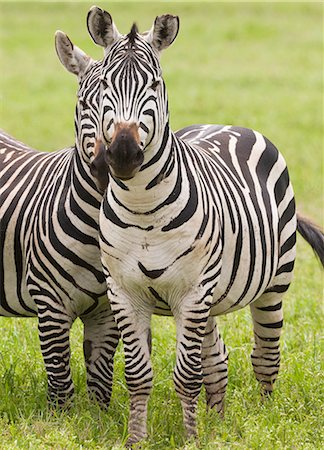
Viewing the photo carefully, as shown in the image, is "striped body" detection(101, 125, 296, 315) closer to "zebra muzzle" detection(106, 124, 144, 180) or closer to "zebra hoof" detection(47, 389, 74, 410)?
"zebra muzzle" detection(106, 124, 144, 180)

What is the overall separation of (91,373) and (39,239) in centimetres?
95

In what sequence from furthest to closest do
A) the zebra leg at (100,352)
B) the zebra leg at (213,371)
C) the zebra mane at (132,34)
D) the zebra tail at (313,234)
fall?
the zebra tail at (313,234) → the zebra leg at (213,371) → the zebra leg at (100,352) → the zebra mane at (132,34)

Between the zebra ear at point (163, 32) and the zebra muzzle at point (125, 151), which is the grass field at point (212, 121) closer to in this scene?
the zebra muzzle at point (125, 151)

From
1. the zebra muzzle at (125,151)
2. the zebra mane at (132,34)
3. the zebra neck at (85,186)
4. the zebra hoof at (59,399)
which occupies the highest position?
the zebra mane at (132,34)

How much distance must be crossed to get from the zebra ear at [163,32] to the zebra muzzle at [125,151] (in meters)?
0.60

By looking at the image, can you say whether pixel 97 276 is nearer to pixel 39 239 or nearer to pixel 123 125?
pixel 39 239

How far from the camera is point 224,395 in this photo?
596 cm

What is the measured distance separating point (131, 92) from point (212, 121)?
1208 centimetres

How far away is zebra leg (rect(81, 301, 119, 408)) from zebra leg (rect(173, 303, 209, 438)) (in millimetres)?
790

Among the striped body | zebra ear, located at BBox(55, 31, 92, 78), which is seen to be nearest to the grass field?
the striped body

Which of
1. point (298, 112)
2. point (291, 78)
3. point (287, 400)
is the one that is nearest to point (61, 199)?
point (287, 400)

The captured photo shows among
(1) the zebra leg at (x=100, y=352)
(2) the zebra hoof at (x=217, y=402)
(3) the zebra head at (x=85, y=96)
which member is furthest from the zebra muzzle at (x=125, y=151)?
(2) the zebra hoof at (x=217, y=402)

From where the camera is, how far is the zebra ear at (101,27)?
4.72m

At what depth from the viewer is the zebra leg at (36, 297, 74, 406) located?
546 centimetres
